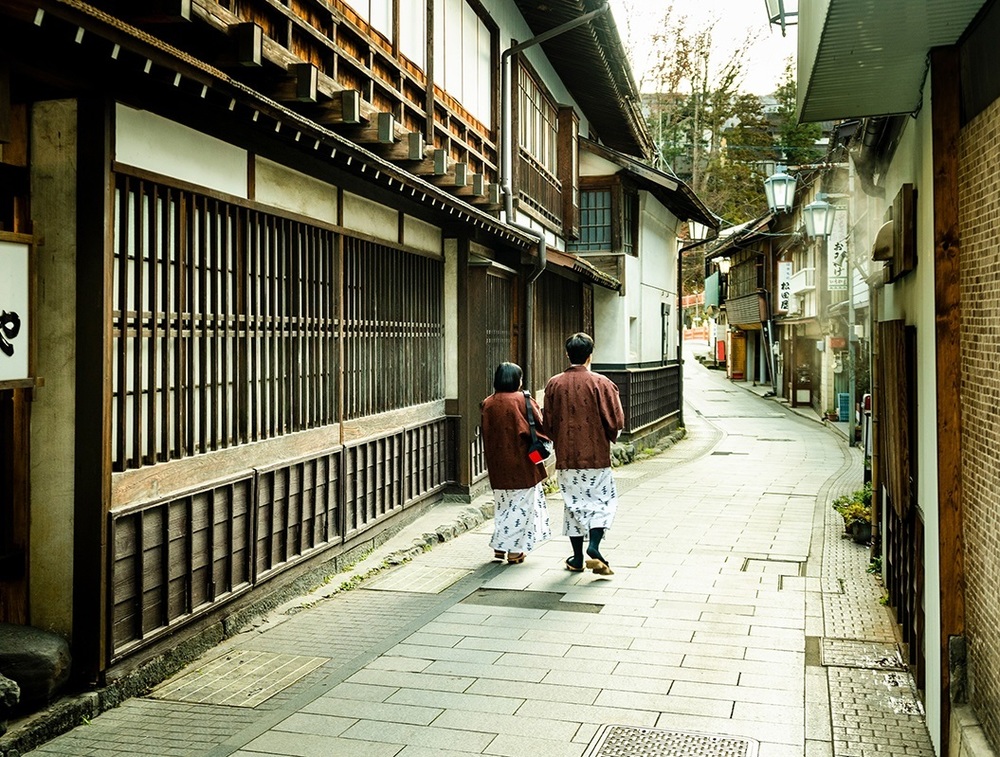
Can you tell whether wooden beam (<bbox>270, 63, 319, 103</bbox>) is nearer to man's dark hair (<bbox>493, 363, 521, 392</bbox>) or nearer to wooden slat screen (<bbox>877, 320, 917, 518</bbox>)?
man's dark hair (<bbox>493, 363, 521, 392</bbox>)

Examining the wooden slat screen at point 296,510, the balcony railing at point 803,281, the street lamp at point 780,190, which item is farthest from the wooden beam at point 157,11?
the balcony railing at point 803,281

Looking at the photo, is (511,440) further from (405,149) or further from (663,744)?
(663,744)

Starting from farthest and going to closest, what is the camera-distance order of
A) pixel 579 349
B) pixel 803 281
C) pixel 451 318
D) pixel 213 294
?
pixel 803 281 < pixel 451 318 < pixel 579 349 < pixel 213 294

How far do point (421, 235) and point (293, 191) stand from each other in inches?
159

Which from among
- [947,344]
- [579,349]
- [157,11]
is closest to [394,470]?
[579,349]

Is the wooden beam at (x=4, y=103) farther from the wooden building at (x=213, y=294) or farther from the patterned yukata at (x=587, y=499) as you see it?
the patterned yukata at (x=587, y=499)

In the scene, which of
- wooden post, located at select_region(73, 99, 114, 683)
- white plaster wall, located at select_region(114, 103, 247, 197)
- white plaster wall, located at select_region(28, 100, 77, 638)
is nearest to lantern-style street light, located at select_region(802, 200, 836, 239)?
white plaster wall, located at select_region(114, 103, 247, 197)

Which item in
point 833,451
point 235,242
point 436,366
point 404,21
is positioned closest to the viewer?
point 235,242

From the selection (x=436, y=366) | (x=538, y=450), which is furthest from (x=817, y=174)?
(x=538, y=450)

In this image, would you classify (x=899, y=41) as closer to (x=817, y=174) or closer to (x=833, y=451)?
(x=833, y=451)

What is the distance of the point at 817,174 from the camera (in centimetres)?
3350

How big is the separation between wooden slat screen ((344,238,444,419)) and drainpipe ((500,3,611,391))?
86.3 inches

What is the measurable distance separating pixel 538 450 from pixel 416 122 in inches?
170

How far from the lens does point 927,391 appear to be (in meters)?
5.64
